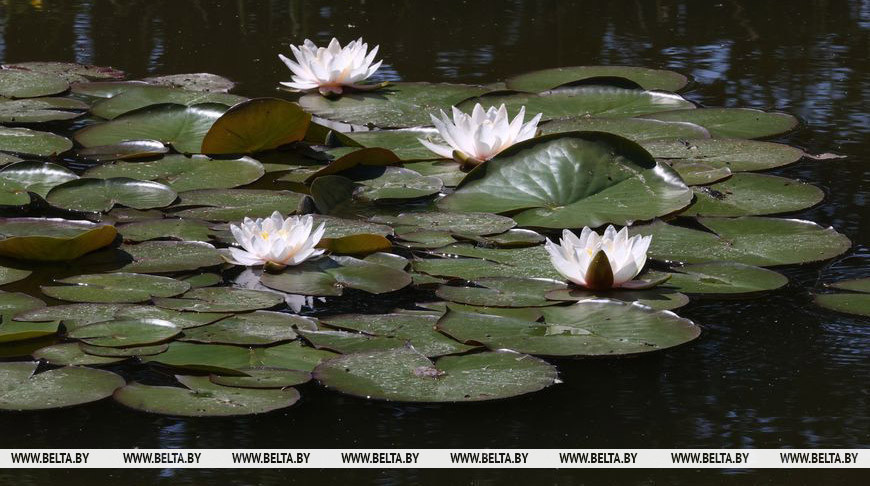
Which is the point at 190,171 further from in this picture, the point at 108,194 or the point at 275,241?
the point at 275,241

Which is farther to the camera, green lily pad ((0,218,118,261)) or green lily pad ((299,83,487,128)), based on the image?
green lily pad ((299,83,487,128))

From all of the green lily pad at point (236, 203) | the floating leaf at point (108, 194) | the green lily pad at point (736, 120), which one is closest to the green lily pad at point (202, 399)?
the green lily pad at point (236, 203)

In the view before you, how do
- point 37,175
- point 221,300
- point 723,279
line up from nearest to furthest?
point 221,300 → point 723,279 → point 37,175

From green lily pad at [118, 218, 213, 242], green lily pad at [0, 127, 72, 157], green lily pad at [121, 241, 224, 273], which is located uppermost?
green lily pad at [0, 127, 72, 157]

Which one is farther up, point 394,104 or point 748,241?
point 394,104

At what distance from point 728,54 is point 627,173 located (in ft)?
6.01

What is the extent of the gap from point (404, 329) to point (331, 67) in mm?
1939

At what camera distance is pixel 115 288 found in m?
2.74

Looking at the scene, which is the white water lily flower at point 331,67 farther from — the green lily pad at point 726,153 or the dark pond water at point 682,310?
the green lily pad at point 726,153

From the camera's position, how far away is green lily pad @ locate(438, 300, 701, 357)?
8.01 ft

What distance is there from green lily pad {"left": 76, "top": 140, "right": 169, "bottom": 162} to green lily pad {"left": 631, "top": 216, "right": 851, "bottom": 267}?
1538mm

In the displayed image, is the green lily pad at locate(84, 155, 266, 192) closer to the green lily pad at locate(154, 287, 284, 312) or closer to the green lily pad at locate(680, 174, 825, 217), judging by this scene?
the green lily pad at locate(154, 287, 284, 312)

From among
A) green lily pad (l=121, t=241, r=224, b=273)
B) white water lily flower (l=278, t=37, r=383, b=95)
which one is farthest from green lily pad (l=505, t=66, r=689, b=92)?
green lily pad (l=121, t=241, r=224, b=273)

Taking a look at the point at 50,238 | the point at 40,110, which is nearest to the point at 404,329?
the point at 50,238
